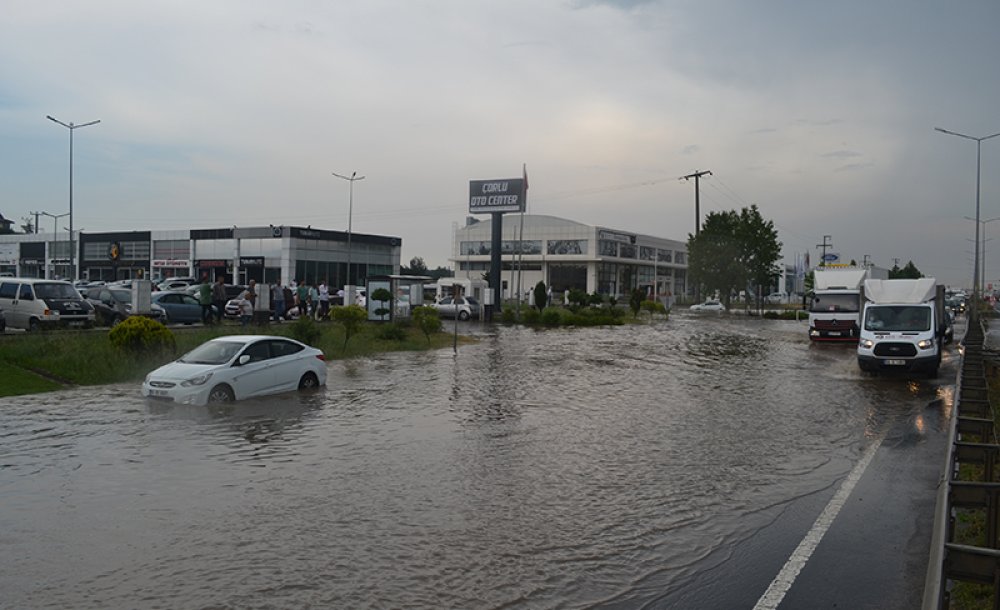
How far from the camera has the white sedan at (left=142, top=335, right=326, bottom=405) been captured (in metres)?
14.8

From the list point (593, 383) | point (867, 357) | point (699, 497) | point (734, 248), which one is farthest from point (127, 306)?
point (734, 248)

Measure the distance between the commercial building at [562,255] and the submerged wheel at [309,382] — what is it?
7612 centimetres

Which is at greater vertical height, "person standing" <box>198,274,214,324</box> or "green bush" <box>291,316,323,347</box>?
"person standing" <box>198,274,214,324</box>

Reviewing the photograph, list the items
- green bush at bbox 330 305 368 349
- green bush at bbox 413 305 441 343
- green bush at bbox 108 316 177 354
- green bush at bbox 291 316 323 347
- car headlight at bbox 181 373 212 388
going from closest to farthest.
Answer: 1. car headlight at bbox 181 373 212 388
2. green bush at bbox 108 316 177 354
3. green bush at bbox 291 316 323 347
4. green bush at bbox 330 305 368 349
5. green bush at bbox 413 305 441 343

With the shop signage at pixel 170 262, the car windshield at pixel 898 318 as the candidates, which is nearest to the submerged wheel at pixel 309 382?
the car windshield at pixel 898 318

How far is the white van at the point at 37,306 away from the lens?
84.4 ft

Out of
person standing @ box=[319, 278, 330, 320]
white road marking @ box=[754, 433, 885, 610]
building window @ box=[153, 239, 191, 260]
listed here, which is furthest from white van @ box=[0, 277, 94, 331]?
building window @ box=[153, 239, 191, 260]

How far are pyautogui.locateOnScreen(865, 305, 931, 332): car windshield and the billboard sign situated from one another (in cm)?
3681

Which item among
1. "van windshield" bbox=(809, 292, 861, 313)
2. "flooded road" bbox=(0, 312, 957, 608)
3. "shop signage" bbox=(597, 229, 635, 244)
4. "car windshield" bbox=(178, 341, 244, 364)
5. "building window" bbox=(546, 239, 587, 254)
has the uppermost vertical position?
"shop signage" bbox=(597, 229, 635, 244)

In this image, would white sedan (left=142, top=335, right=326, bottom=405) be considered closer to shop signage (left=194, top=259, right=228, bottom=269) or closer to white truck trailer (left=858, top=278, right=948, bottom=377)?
white truck trailer (left=858, top=278, right=948, bottom=377)

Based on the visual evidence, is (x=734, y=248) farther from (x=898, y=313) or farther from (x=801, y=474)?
(x=801, y=474)

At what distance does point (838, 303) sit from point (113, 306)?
29.5 m

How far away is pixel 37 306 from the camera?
25.8m

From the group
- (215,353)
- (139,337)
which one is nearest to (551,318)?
(139,337)
